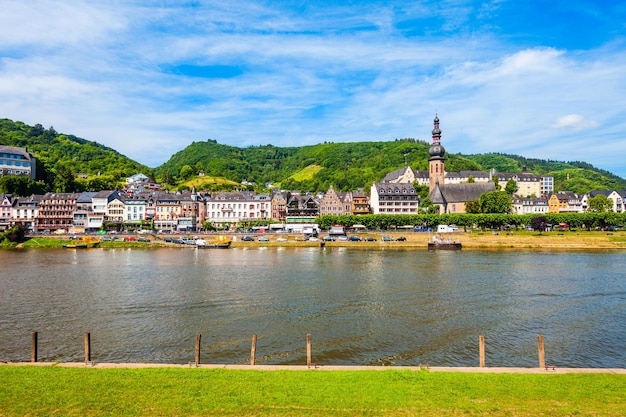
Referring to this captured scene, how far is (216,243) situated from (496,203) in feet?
208

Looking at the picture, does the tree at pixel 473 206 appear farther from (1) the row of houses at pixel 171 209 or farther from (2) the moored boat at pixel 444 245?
(2) the moored boat at pixel 444 245

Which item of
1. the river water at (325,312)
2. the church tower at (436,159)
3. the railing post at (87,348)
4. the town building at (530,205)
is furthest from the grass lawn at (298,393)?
the town building at (530,205)

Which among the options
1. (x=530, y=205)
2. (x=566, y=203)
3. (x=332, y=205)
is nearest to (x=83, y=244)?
(x=332, y=205)

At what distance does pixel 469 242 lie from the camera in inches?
3169

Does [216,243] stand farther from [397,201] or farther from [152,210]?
[397,201]

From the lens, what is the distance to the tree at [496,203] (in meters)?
99.7

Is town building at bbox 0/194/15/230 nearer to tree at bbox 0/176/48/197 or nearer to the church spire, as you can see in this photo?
tree at bbox 0/176/48/197

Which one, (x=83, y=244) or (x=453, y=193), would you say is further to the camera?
(x=453, y=193)

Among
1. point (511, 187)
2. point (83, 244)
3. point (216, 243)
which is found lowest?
point (83, 244)

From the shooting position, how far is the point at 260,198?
385ft

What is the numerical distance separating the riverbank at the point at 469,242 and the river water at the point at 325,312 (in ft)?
83.0

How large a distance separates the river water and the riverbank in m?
25.3

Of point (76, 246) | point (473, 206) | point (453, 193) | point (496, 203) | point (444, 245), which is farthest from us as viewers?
point (453, 193)

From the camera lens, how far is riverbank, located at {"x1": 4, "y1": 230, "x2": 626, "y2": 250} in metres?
77.1
